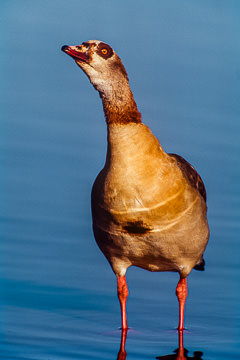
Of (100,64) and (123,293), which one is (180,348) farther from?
(100,64)

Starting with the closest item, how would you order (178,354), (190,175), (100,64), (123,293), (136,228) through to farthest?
(100,64), (136,228), (178,354), (190,175), (123,293)

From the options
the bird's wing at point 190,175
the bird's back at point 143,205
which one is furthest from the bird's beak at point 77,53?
the bird's wing at point 190,175

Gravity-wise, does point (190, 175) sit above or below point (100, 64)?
below

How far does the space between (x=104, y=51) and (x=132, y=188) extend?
1.26m

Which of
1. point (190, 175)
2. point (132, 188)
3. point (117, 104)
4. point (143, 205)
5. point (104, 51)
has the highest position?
point (104, 51)

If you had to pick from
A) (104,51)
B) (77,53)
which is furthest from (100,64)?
(77,53)

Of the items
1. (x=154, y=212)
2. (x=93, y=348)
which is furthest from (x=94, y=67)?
(x=93, y=348)

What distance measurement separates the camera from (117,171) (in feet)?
24.7

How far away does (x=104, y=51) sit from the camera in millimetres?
7508

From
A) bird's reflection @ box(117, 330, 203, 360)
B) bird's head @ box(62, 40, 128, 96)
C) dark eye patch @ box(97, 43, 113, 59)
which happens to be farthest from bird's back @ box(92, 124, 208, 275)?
bird's reflection @ box(117, 330, 203, 360)

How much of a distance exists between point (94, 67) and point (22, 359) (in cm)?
269

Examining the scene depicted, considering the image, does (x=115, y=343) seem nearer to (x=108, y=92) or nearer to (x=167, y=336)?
(x=167, y=336)

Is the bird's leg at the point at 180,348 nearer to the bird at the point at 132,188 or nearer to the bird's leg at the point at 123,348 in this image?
the bird's leg at the point at 123,348

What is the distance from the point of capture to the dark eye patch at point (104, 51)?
7.50 metres
